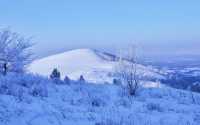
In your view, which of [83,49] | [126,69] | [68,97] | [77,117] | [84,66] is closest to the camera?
[77,117]

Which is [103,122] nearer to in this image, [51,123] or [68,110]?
[51,123]

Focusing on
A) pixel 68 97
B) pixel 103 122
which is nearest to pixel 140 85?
pixel 68 97

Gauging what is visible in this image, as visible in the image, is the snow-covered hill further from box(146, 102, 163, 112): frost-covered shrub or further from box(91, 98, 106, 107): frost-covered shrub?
box(91, 98, 106, 107): frost-covered shrub

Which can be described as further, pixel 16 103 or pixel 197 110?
pixel 197 110

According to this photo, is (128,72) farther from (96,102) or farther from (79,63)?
(79,63)

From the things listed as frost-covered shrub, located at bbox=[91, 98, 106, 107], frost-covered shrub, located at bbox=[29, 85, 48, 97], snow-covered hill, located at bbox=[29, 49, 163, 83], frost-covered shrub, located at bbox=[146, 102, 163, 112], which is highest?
snow-covered hill, located at bbox=[29, 49, 163, 83]

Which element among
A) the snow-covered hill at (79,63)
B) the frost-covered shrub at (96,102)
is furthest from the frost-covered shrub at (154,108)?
the snow-covered hill at (79,63)

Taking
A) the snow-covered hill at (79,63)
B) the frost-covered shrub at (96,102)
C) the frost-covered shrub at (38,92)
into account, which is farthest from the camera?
the snow-covered hill at (79,63)

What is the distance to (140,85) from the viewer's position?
19.1 m

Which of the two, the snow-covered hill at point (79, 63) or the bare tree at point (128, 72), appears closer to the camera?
the bare tree at point (128, 72)

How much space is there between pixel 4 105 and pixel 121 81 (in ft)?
37.7

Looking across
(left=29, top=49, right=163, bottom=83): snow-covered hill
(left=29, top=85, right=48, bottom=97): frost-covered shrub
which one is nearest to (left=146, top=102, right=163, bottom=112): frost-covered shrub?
(left=29, top=85, right=48, bottom=97): frost-covered shrub

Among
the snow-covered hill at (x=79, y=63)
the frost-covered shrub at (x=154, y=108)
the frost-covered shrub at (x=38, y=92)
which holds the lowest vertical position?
the frost-covered shrub at (x=154, y=108)

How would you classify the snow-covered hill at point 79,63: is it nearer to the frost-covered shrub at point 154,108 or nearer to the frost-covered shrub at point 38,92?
the frost-covered shrub at point 38,92
